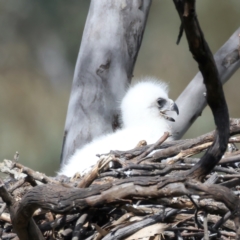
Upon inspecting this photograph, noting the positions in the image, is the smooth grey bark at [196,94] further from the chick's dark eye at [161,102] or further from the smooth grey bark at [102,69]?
the smooth grey bark at [102,69]

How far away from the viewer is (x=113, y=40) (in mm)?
3014

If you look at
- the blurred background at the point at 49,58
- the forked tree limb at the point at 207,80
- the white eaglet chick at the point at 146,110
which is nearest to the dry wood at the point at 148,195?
the forked tree limb at the point at 207,80

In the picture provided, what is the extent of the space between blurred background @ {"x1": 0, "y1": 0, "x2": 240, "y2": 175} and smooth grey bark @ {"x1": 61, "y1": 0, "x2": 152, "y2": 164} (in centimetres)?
277

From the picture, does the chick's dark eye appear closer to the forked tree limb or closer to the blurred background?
the forked tree limb

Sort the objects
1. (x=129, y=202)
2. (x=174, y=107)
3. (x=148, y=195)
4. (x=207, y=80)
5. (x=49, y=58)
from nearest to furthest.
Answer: (x=207, y=80) → (x=148, y=195) → (x=129, y=202) → (x=174, y=107) → (x=49, y=58)

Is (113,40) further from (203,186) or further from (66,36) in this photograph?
(66,36)

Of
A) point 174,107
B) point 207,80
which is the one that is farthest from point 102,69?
point 207,80

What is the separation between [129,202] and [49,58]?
4.55 metres

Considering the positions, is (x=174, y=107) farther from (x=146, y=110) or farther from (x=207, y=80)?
(x=207, y=80)

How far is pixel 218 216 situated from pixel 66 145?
130 cm

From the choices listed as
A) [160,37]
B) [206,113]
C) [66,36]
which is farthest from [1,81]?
[206,113]

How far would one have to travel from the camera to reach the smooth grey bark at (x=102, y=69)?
2.93 metres

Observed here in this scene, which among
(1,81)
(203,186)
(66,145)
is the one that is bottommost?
(203,186)

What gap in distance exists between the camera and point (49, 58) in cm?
603
